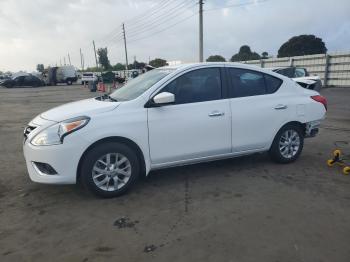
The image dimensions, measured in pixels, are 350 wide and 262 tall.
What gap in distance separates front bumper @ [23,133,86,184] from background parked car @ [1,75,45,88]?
39.6 m

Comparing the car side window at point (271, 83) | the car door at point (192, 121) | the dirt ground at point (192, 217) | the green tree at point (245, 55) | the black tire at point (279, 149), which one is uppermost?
the green tree at point (245, 55)

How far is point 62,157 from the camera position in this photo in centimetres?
384

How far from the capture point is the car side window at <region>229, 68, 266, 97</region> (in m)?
4.89

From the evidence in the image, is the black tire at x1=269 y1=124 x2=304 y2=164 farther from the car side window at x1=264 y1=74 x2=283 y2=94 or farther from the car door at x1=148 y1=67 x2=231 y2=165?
the car door at x1=148 y1=67 x2=231 y2=165

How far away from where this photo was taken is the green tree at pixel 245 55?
5964 cm

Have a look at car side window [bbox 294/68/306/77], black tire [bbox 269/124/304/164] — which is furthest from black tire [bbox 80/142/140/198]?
car side window [bbox 294/68/306/77]

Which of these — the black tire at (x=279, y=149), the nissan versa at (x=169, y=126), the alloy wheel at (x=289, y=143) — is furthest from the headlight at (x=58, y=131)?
the alloy wheel at (x=289, y=143)

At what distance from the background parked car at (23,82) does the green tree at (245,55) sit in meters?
33.3

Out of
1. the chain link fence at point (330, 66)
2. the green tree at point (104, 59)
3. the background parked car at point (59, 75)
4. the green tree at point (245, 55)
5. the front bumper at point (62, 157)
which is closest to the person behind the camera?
the front bumper at point (62, 157)

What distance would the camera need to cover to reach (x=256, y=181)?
4.71 meters

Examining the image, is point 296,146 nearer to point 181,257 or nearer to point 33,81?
point 181,257

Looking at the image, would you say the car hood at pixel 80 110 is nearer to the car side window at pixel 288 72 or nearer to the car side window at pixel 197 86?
the car side window at pixel 197 86

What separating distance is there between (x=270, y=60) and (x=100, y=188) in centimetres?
2481

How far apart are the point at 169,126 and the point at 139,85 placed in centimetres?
90
